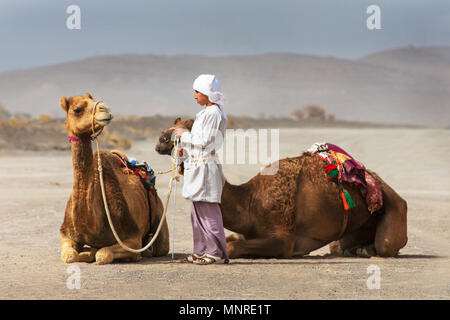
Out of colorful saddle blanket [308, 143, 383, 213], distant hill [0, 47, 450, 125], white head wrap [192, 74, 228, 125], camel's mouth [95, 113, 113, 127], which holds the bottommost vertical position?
colorful saddle blanket [308, 143, 383, 213]

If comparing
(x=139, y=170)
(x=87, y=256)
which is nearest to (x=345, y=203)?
(x=139, y=170)

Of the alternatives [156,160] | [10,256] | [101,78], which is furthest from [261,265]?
[101,78]

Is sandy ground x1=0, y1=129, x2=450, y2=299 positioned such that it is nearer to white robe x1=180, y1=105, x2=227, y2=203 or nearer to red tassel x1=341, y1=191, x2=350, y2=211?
red tassel x1=341, y1=191, x2=350, y2=211

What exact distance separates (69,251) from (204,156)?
6.32 feet

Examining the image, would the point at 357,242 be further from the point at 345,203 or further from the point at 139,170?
the point at 139,170

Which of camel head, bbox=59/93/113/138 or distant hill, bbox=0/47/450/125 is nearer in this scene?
camel head, bbox=59/93/113/138

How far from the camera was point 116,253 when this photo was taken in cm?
881

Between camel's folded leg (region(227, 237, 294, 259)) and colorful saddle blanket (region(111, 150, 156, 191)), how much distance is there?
51.7 inches

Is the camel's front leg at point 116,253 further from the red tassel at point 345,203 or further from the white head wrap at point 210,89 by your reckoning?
the red tassel at point 345,203

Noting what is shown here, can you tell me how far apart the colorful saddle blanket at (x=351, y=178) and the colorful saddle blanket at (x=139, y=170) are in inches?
87.7

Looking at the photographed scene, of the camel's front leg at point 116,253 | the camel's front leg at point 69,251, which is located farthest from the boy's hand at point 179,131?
the camel's front leg at point 69,251

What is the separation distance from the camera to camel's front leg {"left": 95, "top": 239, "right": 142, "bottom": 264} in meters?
8.70

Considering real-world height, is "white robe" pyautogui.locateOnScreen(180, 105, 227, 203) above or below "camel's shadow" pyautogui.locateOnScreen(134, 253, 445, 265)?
above

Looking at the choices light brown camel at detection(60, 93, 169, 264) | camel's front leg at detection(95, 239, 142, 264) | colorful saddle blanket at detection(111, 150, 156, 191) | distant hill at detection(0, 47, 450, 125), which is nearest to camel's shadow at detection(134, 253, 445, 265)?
camel's front leg at detection(95, 239, 142, 264)
